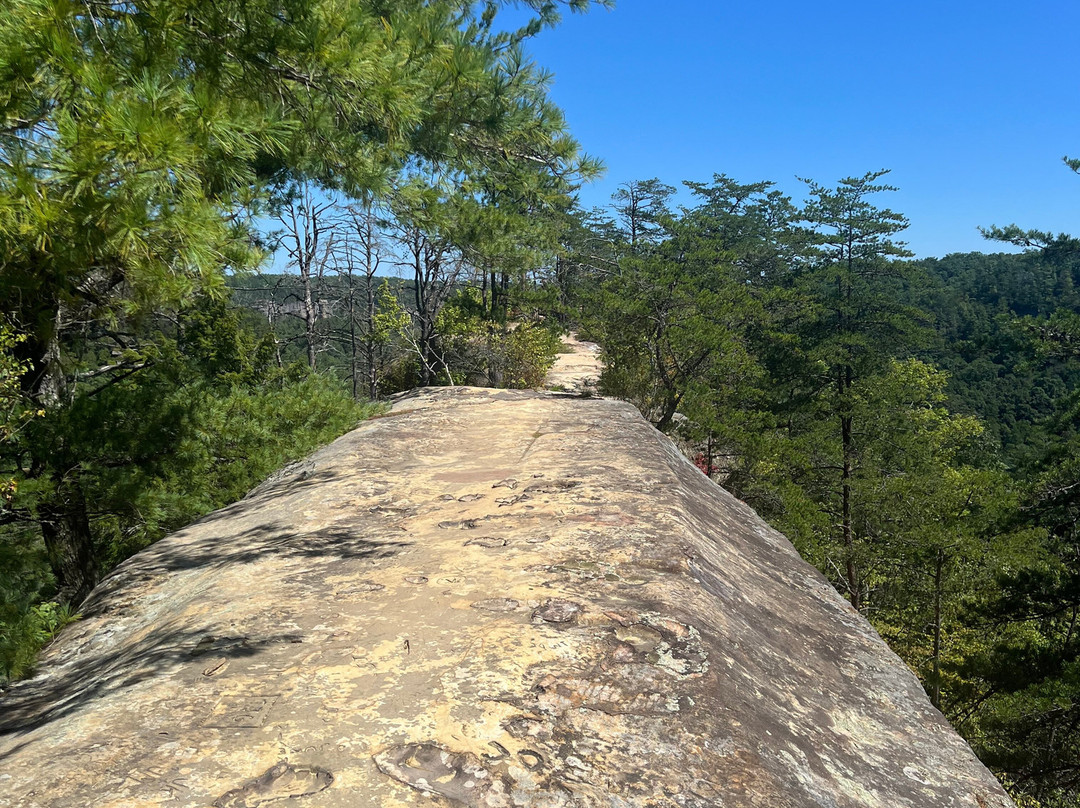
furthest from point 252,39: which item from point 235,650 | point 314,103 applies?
point 235,650

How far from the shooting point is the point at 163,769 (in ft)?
4.96

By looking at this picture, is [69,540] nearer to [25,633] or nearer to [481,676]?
[25,633]

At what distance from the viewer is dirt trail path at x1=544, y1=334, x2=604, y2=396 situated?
15531 mm

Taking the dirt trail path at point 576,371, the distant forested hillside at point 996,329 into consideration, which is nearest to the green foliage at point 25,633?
the dirt trail path at point 576,371

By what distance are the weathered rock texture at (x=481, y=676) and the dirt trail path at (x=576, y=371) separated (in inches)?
399

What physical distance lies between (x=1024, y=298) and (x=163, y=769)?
216ft

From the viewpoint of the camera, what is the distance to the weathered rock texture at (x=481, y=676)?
151 cm

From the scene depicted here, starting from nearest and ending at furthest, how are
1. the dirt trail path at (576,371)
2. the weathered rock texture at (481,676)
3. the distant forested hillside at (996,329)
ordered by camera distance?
the weathered rock texture at (481,676), the dirt trail path at (576,371), the distant forested hillside at (996,329)

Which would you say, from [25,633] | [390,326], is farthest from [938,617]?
[25,633]

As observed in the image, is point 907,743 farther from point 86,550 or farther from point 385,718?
point 86,550

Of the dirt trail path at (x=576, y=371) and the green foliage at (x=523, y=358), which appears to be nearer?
the green foliage at (x=523, y=358)

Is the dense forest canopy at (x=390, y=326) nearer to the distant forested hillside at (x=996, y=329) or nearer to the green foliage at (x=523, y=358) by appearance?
the green foliage at (x=523, y=358)

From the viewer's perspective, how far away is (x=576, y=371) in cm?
1983

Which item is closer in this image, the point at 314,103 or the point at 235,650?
the point at 235,650
